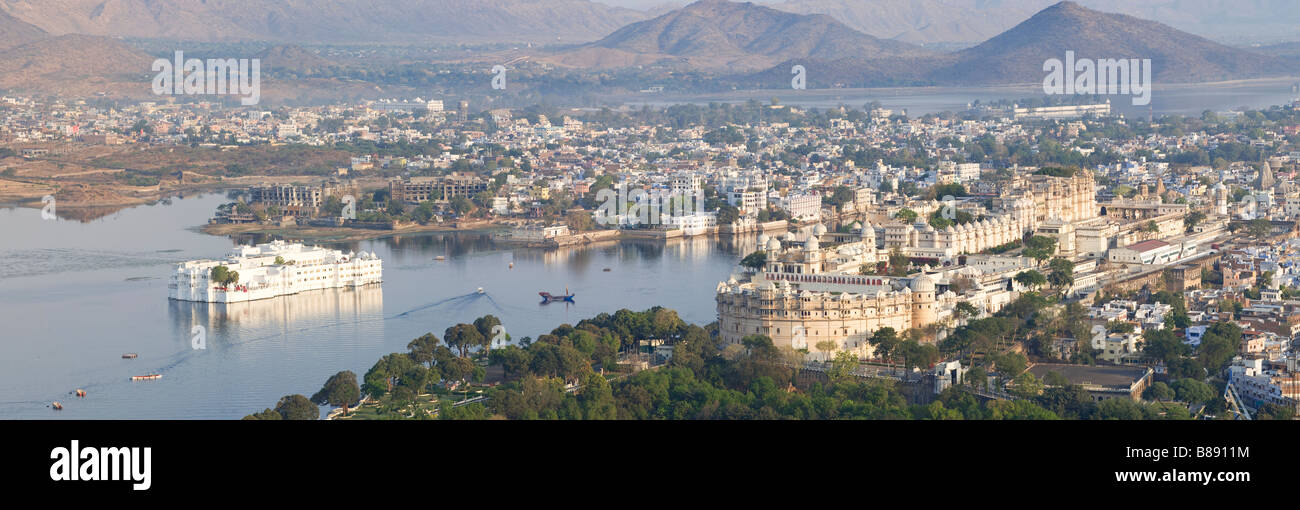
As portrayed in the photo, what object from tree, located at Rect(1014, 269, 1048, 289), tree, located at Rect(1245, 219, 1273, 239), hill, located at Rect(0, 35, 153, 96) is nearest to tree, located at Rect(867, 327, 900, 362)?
tree, located at Rect(1014, 269, 1048, 289)

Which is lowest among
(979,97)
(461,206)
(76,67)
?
(461,206)

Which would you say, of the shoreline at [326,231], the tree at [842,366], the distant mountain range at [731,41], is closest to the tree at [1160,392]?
the tree at [842,366]

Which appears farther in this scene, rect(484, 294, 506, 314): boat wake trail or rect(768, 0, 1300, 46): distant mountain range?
rect(768, 0, 1300, 46): distant mountain range

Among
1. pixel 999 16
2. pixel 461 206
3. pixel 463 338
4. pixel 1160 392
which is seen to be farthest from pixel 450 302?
pixel 999 16

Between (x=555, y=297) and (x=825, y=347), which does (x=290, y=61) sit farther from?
(x=825, y=347)

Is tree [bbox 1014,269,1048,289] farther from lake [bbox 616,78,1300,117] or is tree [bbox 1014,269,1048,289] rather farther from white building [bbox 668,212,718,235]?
lake [bbox 616,78,1300,117]

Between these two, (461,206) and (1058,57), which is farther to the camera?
(1058,57)
